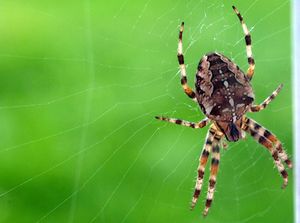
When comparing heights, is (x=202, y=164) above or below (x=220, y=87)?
below

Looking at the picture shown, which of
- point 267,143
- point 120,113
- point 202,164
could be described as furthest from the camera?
point 120,113

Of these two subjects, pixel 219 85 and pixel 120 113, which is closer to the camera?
pixel 219 85

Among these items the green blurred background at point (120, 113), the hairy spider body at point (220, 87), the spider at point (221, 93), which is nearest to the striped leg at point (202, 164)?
the spider at point (221, 93)

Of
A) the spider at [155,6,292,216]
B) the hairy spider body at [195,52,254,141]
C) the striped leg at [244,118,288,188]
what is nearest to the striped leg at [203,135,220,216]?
the spider at [155,6,292,216]

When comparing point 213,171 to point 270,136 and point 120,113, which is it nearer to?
point 270,136

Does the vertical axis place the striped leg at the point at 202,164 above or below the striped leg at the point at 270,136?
below

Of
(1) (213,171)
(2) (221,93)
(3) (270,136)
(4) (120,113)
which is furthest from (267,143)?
(4) (120,113)

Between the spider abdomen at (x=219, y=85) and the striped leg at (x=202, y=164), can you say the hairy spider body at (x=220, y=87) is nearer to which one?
the spider abdomen at (x=219, y=85)

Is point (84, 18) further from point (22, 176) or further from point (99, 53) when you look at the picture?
point (22, 176)
